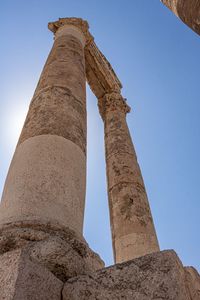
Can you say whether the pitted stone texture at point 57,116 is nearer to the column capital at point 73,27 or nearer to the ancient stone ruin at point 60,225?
the ancient stone ruin at point 60,225

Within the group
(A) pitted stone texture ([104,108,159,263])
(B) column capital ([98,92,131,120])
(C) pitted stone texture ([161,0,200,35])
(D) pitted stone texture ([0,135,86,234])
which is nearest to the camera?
(D) pitted stone texture ([0,135,86,234])

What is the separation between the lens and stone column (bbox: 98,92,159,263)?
38.3ft

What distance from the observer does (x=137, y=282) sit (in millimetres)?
3807

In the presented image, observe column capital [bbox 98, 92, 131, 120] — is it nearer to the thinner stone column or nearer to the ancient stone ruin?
the ancient stone ruin

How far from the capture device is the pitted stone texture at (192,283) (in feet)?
13.1

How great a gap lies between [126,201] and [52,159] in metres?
7.53

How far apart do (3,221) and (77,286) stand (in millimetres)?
1685

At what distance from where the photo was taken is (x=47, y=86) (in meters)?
8.43

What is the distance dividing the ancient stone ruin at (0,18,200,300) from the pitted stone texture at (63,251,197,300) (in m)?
0.01

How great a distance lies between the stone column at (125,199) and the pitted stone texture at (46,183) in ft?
19.4

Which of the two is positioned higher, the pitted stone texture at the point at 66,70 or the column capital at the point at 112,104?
the column capital at the point at 112,104

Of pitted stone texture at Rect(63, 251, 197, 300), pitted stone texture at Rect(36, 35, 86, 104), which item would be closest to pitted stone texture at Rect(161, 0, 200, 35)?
pitted stone texture at Rect(36, 35, 86, 104)

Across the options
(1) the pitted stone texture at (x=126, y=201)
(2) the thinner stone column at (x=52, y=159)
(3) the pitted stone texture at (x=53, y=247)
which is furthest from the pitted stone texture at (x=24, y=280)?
(1) the pitted stone texture at (x=126, y=201)

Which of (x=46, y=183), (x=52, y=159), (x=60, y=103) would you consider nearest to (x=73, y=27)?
(x=60, y=103)
